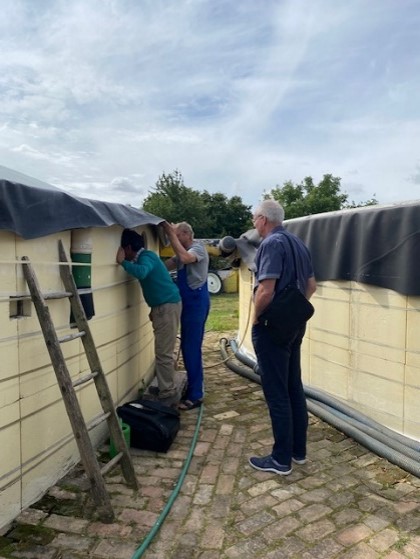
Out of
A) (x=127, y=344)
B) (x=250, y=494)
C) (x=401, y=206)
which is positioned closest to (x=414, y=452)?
(x=250, y=494)

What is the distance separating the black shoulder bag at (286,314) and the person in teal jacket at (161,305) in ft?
4.55

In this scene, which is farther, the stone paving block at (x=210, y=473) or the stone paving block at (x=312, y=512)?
the stone paving block at (x=210, y=473)

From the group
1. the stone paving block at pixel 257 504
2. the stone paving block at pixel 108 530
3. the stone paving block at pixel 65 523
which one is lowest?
the stone paving block at pixel 257 504

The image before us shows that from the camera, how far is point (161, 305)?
435 cm

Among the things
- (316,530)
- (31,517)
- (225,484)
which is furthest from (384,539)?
(31,517)

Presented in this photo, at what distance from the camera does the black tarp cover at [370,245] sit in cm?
361

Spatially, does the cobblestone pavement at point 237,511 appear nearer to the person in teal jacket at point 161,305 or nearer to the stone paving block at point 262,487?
the stone paving block at point 262,487

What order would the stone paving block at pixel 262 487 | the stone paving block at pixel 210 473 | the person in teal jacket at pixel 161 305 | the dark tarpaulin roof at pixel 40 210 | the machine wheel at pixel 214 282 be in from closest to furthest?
the dark tarpaulin roof at pixel 40 210 → the stone paving block at pixel 262 487 → the stone paving block at pixel 210 473 → the person in teal jacket at pixel 161 305 → the machine wheel at pixel 214 282

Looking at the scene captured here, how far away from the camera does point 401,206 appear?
3699 mm

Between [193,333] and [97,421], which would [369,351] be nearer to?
[193,333]

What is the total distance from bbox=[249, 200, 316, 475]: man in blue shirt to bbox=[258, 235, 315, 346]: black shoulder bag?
35 mm

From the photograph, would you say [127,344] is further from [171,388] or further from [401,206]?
[401,206]

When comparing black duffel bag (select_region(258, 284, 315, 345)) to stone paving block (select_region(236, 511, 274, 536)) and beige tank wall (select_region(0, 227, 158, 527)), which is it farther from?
beige tank wall (select_region(0, 227, 158, 527))

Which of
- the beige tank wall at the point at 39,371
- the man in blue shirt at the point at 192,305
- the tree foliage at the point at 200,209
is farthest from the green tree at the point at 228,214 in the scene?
the beige tank wall at the point at 39,371
